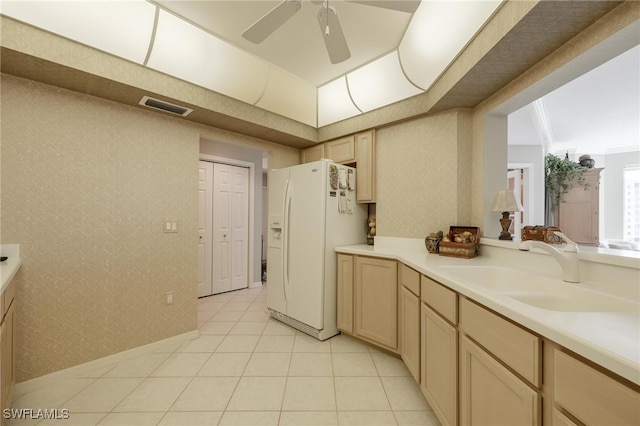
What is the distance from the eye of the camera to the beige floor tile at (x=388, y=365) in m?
2.02

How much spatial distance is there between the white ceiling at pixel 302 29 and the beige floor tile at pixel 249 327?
283 cm

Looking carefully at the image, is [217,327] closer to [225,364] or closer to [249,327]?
[249,327]

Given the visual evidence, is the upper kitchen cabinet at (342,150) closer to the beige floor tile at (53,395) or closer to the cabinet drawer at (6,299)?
the cabinet drawer at (6,299)

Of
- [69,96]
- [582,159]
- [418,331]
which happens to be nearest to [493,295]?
[418,331]

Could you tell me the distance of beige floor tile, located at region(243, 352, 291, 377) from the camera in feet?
6.55

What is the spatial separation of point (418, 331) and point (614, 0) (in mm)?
1994

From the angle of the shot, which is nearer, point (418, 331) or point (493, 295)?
point (493, 295)

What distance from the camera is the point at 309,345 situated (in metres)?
2.44

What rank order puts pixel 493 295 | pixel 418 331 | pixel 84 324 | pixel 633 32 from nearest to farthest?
pixel 493 295 < pixel 633 32 < pixel 418 331 < pixel 84 324

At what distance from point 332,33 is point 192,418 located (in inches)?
98.6

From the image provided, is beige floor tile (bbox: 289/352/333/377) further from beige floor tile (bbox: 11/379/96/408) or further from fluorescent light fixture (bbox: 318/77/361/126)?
fluorescent light fixture (bbox: 318/77/361/126)

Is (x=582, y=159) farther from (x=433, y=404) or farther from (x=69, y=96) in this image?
(x=69, y=96)

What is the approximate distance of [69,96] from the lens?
6.49 feet

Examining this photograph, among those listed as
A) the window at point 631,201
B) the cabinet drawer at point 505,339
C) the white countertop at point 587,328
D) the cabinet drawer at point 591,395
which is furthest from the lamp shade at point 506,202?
the window at point 631,201
